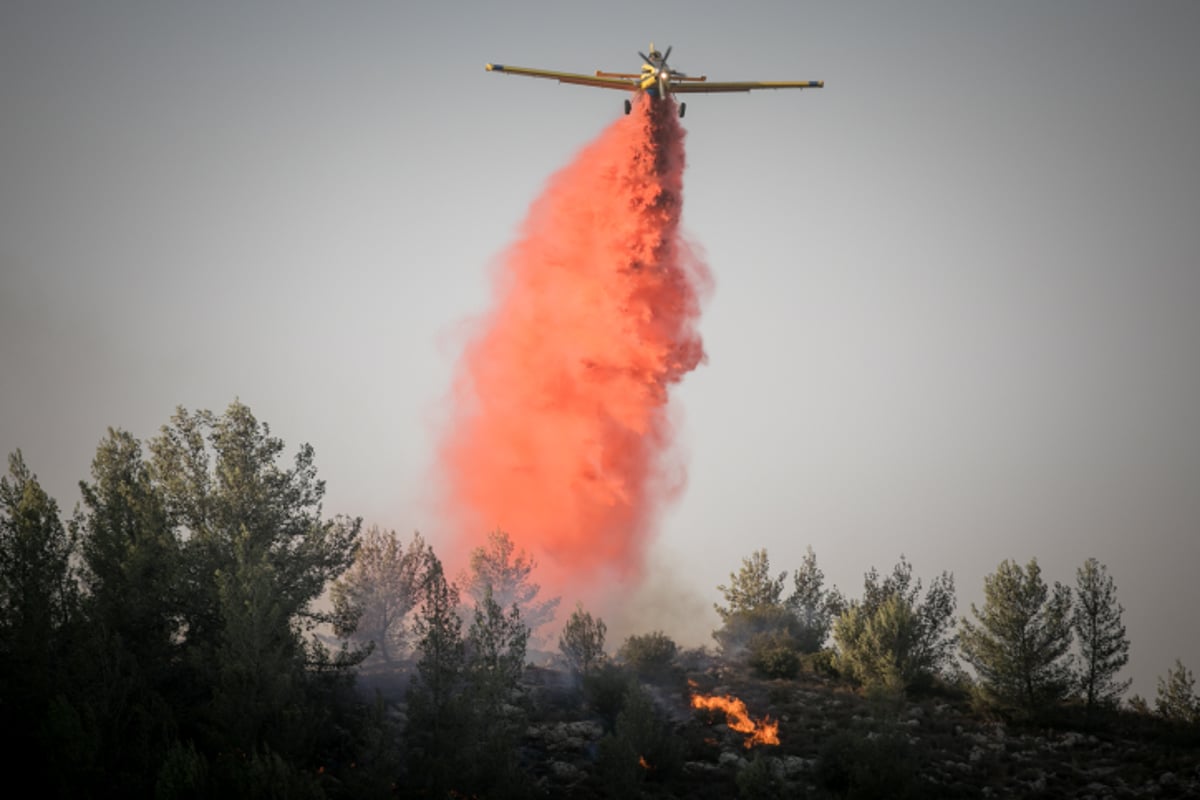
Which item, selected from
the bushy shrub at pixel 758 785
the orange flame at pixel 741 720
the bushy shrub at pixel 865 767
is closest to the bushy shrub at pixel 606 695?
the orange flame at pixel 741 720

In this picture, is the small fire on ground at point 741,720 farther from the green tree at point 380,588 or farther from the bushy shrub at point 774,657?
the green tree at point 380,588

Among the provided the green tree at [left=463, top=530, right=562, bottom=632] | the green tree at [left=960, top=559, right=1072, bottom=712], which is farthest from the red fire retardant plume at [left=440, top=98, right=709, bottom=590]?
the green tree at [left=960, top=559, right=1072, bottom=712]

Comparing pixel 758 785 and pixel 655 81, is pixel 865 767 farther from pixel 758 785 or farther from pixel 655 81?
pixel 655 81

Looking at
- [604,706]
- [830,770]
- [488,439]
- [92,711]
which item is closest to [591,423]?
[488,439]

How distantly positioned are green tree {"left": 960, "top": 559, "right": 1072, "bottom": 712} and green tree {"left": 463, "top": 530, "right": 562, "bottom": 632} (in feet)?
138

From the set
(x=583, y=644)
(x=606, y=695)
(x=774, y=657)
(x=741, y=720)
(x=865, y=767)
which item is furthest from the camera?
(x=774, y=657)

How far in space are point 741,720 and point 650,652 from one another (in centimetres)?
1388

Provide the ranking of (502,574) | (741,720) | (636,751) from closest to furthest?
(636,751) < (741,720) < (502,574)

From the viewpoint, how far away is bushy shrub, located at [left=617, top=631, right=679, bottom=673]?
58991 mm

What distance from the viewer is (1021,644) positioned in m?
47.9

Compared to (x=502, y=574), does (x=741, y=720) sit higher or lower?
lower

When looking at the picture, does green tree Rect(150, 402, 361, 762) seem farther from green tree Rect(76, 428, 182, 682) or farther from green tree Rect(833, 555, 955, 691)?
green tree Rect(833, 555, 955, 691)

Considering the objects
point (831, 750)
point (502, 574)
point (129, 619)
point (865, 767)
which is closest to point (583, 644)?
point (831, 750)

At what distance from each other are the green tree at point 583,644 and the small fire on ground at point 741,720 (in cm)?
785
